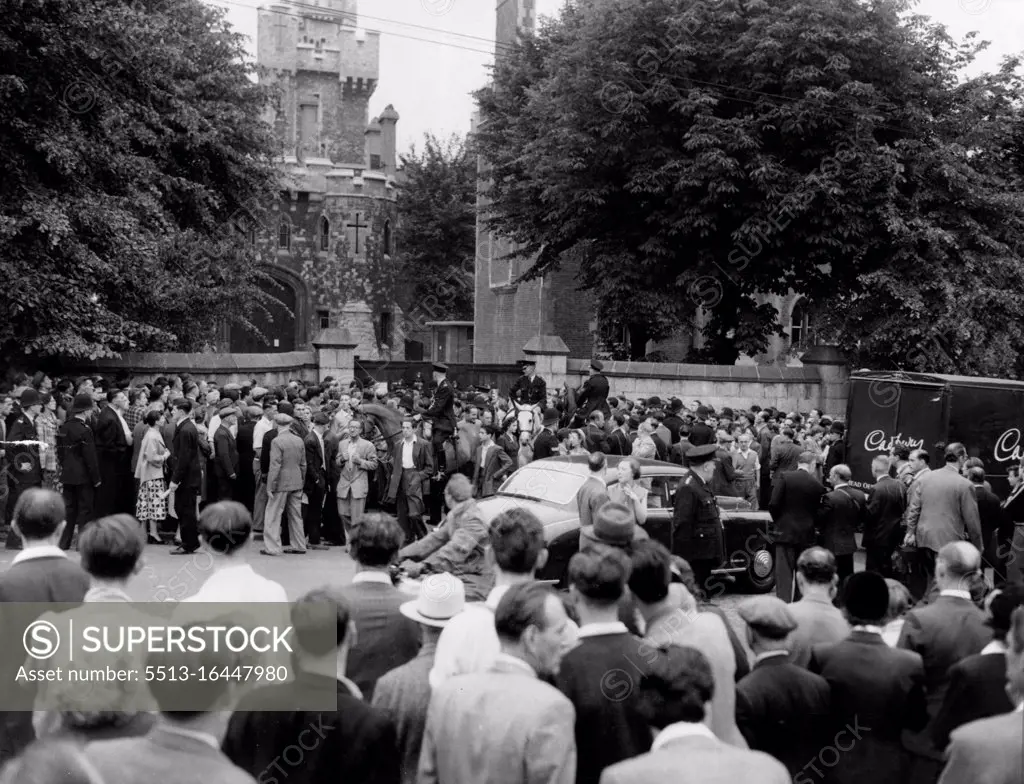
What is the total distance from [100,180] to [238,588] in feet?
65.2

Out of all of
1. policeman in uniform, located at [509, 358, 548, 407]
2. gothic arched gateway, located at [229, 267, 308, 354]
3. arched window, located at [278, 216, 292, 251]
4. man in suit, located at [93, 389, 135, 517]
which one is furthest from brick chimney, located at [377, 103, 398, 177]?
man in suit, located at [93, 389, 135, 517]

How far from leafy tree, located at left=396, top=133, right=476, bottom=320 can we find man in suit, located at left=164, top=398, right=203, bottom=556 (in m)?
44.2

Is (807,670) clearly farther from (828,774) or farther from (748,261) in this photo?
(748,261)

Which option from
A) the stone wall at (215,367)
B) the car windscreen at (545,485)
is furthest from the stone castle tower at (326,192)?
the car windscreen at (545,485)

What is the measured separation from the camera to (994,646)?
17.9 ft

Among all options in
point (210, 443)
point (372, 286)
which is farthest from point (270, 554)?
point (372, 286)

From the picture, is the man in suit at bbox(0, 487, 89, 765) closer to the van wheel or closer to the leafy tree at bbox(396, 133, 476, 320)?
the van wheel

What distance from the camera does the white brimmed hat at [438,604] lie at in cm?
524

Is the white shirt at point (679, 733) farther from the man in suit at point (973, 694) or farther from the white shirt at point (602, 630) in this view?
the man in suit at point (973, 694)

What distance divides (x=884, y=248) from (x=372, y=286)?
33.9 metres

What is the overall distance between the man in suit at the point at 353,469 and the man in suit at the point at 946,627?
382 inches

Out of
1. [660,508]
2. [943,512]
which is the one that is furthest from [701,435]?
[943,512]

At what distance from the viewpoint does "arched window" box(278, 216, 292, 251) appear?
5825cm

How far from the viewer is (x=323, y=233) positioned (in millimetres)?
59219
